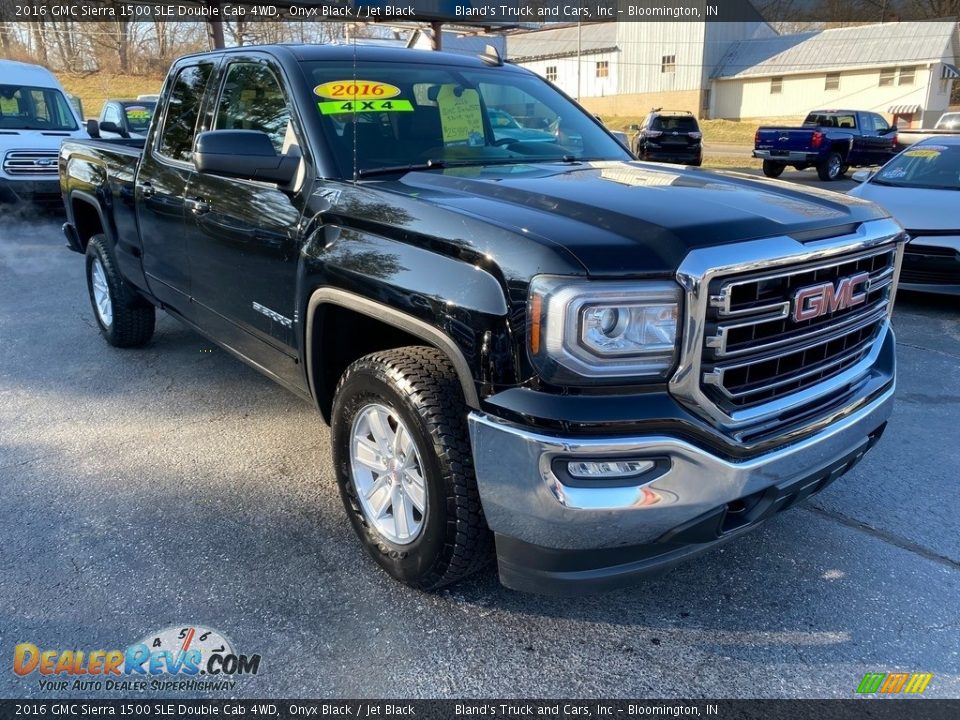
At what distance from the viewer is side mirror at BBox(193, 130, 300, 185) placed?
9.88 ft

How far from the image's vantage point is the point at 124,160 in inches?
192

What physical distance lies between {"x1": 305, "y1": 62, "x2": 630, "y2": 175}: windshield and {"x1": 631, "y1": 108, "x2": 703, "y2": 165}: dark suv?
17492 mm

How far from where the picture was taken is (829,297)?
8.09ft

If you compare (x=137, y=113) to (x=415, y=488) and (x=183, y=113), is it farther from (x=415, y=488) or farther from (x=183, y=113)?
A: (x=415, y=488)

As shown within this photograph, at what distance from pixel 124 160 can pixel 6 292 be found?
142 inches

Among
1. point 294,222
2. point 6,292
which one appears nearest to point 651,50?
point 6,292

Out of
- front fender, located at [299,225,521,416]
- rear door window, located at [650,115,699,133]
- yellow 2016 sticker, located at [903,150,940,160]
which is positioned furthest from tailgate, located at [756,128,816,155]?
front fender, located at [299,225,521,416]

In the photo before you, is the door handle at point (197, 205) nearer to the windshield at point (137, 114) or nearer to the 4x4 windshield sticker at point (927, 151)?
the 4x4 windshield sticker at point (927, 151)

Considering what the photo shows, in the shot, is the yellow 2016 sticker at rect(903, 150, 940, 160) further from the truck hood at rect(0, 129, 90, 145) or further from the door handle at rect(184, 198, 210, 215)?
the truck hood at rect(0, 129, 90, 145)

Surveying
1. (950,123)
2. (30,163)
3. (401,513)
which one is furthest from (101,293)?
(950,123)

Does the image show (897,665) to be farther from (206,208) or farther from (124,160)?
(124,160)

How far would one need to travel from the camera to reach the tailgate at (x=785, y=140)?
19500 millimetres

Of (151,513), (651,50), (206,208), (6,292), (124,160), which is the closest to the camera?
(151,513)

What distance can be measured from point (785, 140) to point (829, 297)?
19266 mm
